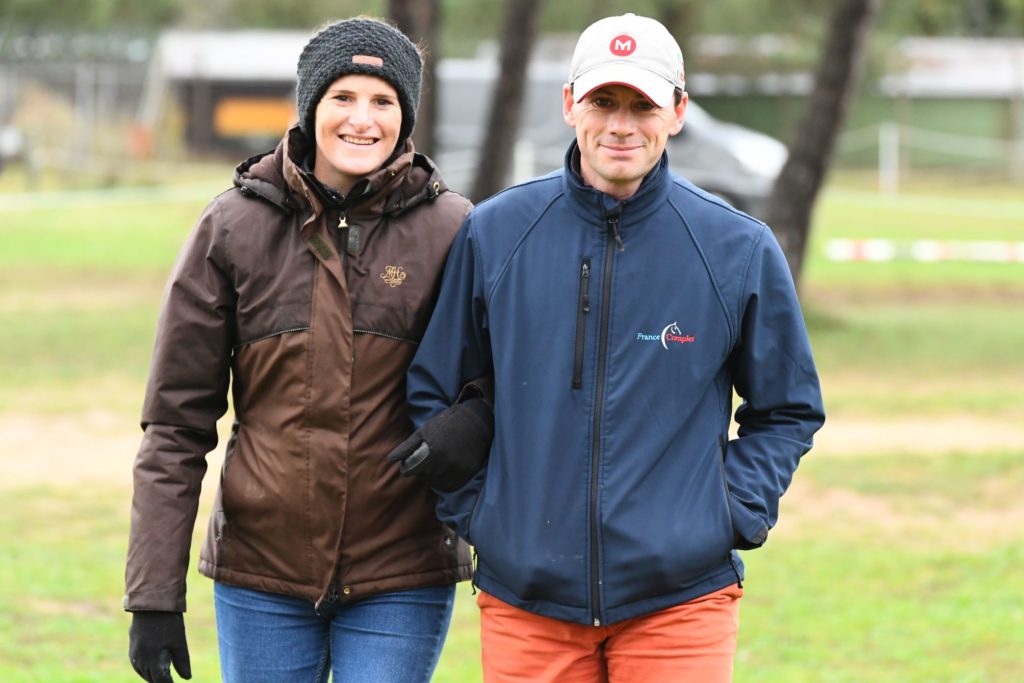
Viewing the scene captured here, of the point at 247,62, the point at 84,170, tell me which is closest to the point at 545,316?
the point at 84,170

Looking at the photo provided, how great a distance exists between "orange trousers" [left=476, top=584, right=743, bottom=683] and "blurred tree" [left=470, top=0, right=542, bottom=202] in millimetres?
13991

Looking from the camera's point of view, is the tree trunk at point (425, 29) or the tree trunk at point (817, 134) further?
the tree trunk at point (817, 134)

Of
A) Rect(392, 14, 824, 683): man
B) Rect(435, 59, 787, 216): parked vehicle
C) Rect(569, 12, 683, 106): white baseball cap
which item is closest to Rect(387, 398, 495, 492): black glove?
Rect(392, 14, 824, 683): man

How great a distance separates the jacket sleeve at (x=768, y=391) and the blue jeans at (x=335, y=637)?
73 cm

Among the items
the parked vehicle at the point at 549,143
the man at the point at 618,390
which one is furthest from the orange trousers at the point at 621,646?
the parked vehicle at the point at 549,143

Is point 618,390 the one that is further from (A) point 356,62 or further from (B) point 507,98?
(B) point 507,98

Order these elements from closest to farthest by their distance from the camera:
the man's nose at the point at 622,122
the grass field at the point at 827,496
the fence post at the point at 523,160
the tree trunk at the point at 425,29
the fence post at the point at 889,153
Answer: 1. the man's nose at the point at 622,122
2. the grass field at the point at 827,496
3. the tree trunk at the point at 425,29
4. the fence post at the point at 523,160
5. the fence post at the point at 889,153

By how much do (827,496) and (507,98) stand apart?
8.87m

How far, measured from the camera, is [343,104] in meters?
3.69

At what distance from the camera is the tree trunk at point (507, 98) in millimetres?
17359

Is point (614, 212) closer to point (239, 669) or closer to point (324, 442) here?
point (324, 442)

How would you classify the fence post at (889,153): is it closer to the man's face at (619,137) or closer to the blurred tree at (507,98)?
the blurred tree at (507,98)

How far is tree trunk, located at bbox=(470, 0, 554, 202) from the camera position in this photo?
17.4m

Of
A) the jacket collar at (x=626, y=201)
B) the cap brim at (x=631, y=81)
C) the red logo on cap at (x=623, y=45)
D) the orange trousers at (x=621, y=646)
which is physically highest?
the red logo on cap at (x=623, y=45)
